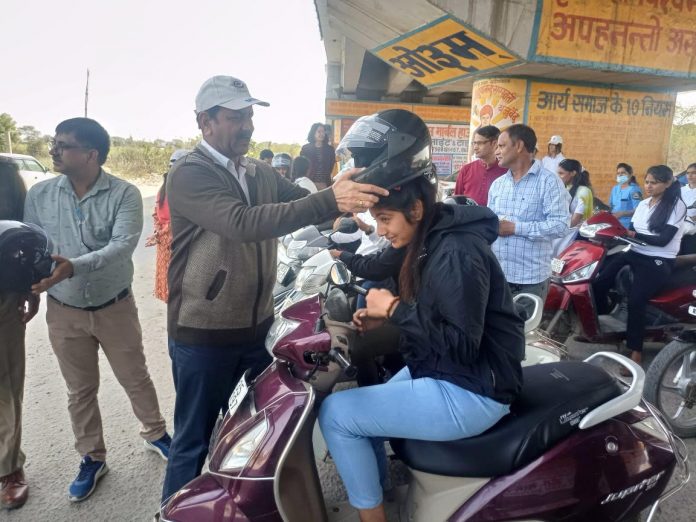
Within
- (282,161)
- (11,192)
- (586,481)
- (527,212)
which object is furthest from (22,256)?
(282,161)

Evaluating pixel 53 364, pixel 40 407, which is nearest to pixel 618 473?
pixel 40 407

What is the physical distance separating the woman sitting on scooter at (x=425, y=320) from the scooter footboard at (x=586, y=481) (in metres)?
0.21

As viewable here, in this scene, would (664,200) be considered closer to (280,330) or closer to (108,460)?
(280,330)

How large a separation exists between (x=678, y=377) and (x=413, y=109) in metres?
14.5

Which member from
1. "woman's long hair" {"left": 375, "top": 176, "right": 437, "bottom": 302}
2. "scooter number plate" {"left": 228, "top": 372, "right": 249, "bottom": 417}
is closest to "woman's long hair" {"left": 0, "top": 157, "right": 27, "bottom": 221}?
"scooter number plate" {"left": 228, "top": 372, "right": 249, "bottom": 417}

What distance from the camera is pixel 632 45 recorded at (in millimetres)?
7199

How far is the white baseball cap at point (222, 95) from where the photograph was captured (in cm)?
189

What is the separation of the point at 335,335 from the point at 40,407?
2.82 m

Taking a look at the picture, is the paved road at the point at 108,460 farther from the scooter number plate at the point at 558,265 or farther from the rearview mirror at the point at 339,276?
the scooter number plate at the point at 558,265

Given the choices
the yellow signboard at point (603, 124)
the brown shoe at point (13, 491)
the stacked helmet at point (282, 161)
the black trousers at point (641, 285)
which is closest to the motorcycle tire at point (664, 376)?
the black trousers at point (641, 285)

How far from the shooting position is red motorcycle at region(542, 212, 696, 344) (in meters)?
3.74

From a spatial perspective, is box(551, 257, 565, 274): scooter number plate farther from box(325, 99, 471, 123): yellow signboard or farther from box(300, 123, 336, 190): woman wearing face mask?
box(325, 99, 471, 123): yellow signboard

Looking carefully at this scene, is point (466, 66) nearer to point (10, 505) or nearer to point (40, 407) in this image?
point (40, 407)

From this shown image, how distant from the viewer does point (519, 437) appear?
4.92 feet
